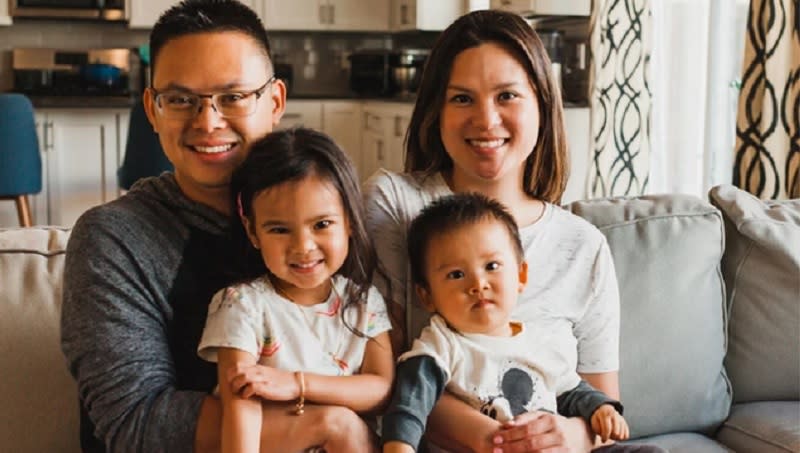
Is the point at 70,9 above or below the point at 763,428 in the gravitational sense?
A: above

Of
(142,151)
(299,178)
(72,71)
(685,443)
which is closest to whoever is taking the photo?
(299,178)

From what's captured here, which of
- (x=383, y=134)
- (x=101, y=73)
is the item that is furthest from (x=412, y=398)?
(x=101, y=73)

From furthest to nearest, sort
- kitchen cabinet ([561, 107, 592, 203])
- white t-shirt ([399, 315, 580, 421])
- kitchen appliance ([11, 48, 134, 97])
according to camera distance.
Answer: kitchen appliance ([11, 48, 134, 97]) → kitchen cabinet ([561, 107, 592, 203]) → white t-shirt ([399, 315, 580, 421])

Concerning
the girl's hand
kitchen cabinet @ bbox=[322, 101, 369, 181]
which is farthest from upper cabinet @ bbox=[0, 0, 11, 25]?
the girl's hand

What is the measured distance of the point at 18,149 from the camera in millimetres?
4617

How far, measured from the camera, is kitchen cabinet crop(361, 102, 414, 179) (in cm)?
500

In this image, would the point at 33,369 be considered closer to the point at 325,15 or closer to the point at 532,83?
the point at 532,83

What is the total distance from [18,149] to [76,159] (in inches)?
33.7

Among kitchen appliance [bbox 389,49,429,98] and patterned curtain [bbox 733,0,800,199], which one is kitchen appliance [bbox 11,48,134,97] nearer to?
kitchen appliance [bbox 389,49,429,98]

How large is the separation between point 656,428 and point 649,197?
1.62 ft

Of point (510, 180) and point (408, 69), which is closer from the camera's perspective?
point (510, 180)

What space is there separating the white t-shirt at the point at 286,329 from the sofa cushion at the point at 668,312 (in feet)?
2.12

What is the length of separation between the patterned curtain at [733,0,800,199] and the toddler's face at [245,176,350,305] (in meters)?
1.78

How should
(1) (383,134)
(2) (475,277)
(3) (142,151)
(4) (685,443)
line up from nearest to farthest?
(2) (475,277)
(4) (685,443)
(3) (142,151)
(1) (383,134)
